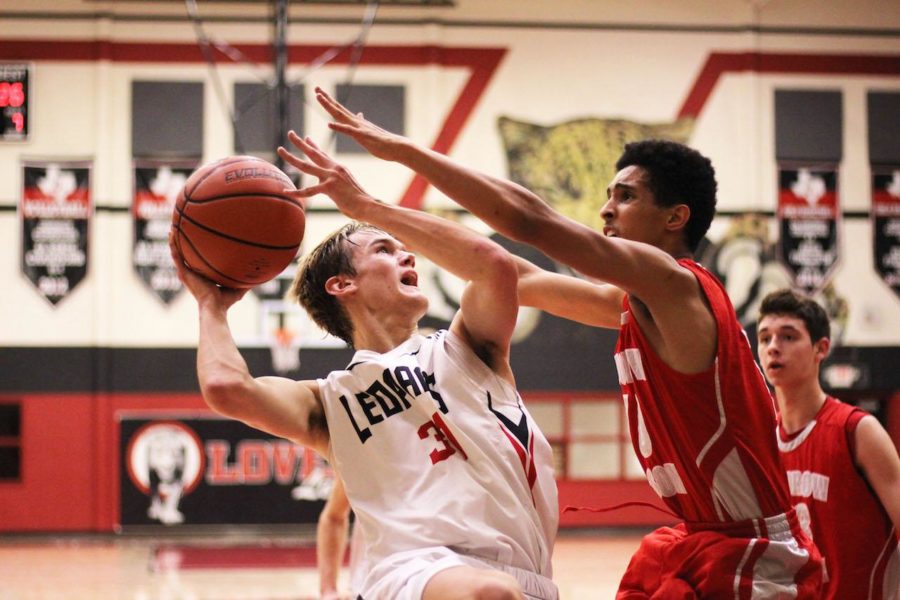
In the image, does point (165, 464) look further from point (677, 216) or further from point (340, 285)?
point (677, 216)

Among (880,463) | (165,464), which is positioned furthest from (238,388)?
(165,464)

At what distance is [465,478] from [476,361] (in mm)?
346

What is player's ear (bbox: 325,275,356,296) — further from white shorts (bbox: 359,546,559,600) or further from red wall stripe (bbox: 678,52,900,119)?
red wall stripe (bbox: 678,52,900,119)

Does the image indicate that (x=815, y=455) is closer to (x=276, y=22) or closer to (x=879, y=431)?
(x=879, y=431)

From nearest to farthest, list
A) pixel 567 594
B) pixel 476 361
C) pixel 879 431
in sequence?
pixel 476 361 < pixel 879 431 < pixel 567 594

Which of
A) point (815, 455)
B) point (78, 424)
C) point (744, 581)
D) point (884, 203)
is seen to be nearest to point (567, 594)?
point (815, 455)

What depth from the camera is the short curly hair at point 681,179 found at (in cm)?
297

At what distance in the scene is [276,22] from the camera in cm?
1049

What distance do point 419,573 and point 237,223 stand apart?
44.6 inches

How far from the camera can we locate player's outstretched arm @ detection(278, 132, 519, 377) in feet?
9.06

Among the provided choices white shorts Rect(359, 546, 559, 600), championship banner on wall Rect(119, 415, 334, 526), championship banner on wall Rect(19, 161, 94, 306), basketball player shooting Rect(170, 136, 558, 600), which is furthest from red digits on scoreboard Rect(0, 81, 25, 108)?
white shorts Rect(359, 546, 559, 600)

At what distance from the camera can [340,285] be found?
316 cm

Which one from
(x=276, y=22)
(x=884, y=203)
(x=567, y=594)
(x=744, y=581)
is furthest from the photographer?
(x=884, y=203)

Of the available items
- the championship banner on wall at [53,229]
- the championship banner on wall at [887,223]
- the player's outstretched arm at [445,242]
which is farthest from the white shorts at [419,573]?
the championship banner on wall at [887,223]
